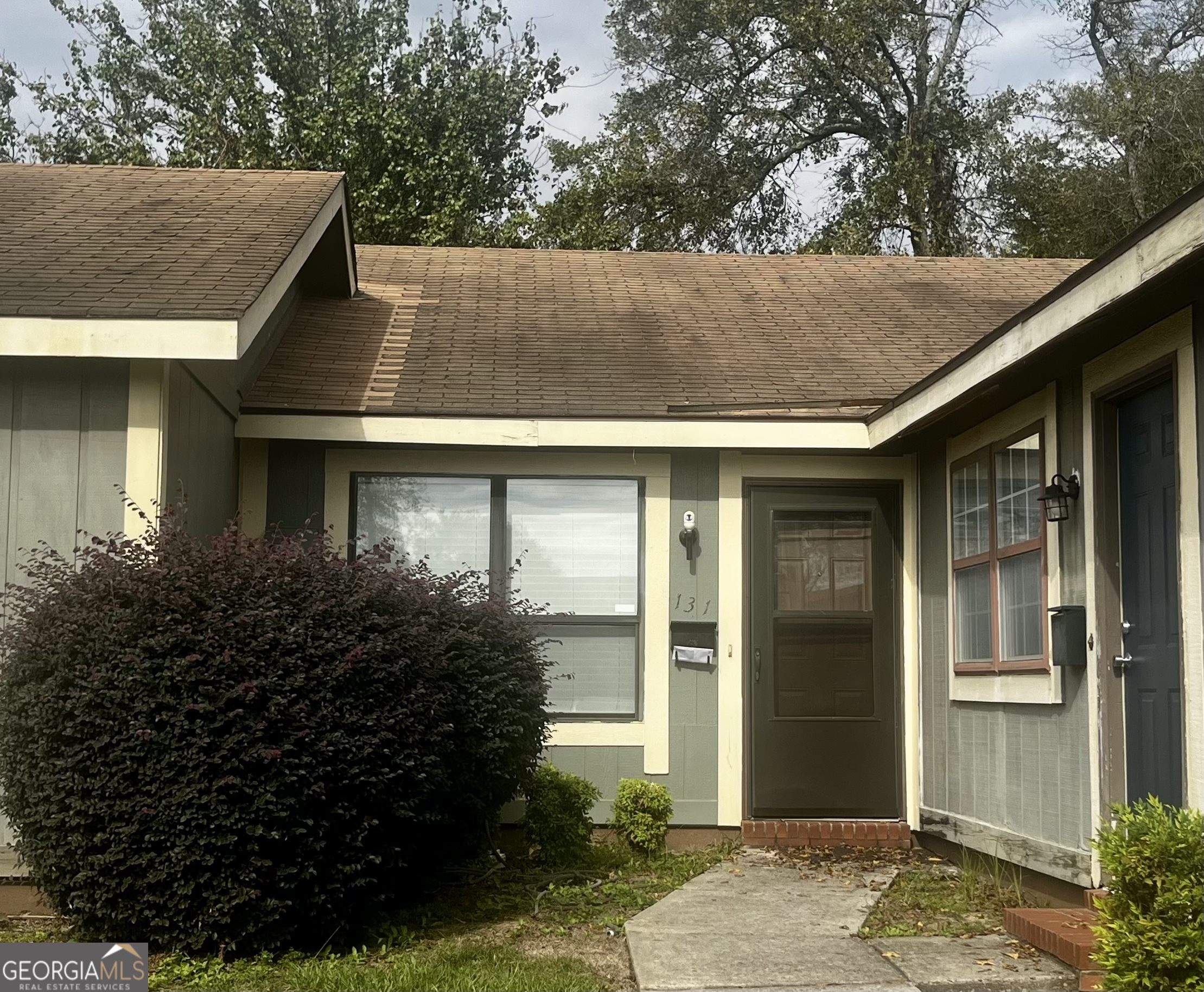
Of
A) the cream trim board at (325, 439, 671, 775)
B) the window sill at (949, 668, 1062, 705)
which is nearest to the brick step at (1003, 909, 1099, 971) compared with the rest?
the window sill at (949, 668, 1062, 705)

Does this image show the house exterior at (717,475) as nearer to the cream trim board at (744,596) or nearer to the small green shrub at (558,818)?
the cream trim board at (744,596)

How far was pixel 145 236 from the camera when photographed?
7.99 m

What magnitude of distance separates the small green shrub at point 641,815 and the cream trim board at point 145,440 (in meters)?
3.25

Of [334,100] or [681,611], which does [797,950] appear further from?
[334,100]

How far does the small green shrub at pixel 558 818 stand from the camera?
287 inches

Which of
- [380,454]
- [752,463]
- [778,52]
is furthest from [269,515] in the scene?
[778,52]

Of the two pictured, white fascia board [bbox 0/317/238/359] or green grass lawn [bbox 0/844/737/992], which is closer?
green grass lawn [bbox 0/844/737/992]

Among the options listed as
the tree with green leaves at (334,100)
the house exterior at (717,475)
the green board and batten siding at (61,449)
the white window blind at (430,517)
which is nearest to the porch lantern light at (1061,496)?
the house exterior at (717,475)

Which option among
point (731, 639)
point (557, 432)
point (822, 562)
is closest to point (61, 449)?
point (557, 432)

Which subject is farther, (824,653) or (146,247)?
(824,653)

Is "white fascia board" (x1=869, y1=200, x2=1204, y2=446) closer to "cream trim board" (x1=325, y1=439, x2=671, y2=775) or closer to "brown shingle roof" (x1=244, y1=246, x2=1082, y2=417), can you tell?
"brown shingle roof" (x1=244, y1=246, x2=1082, y2=417)

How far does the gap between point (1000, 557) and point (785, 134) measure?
18.0 metres

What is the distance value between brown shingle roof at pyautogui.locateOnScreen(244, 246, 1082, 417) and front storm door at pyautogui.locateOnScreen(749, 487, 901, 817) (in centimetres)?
79

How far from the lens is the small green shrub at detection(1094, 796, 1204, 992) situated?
13.6ft
